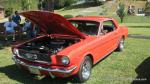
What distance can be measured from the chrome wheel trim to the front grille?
3.15 ft

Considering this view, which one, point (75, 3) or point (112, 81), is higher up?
point (112, 81)

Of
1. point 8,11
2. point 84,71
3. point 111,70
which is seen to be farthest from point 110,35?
point 8,11

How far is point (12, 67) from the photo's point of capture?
8.61 m

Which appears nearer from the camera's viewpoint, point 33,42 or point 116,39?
point 33,42

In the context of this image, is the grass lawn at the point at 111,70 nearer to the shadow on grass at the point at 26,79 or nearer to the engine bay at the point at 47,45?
the shadow on grass at the point at 26,79

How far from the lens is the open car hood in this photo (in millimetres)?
7320

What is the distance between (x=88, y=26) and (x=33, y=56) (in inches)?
89.2

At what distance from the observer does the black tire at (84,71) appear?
6926 mm

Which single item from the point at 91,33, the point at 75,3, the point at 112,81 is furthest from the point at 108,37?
the point at 75,3

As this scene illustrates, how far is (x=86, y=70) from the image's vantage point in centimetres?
729

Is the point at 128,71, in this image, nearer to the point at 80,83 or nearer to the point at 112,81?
the point at 112,81

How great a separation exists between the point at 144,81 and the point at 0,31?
9.28m

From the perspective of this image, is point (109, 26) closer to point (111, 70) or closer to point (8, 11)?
point (111, 70)

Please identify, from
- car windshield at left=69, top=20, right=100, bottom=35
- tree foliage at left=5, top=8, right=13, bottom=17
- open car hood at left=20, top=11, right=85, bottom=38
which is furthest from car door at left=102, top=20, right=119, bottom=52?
tree foliage at left=5, top=8, right=13, bottom=17
